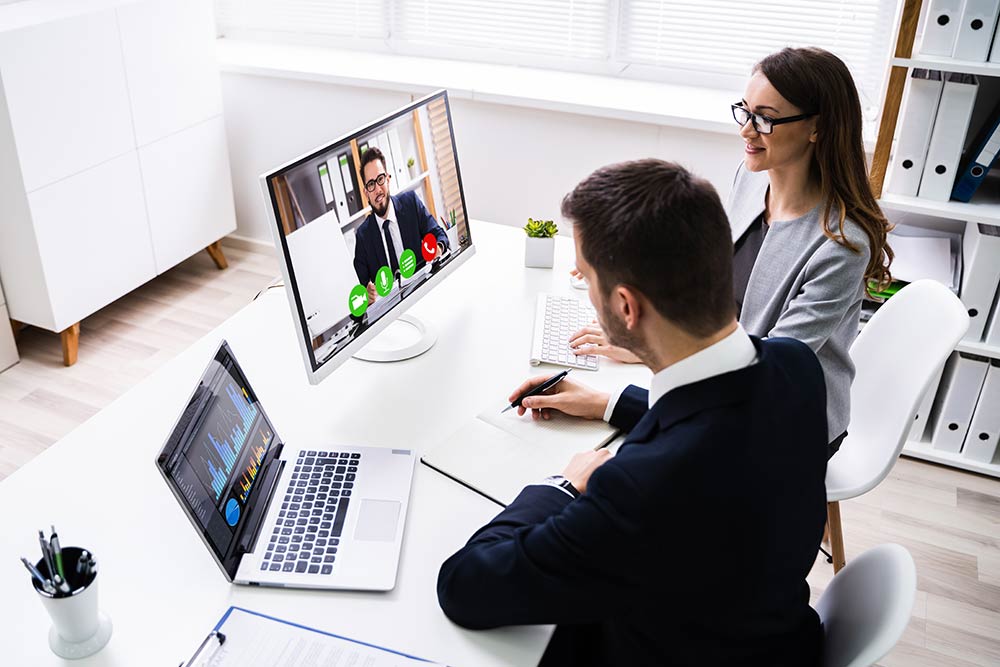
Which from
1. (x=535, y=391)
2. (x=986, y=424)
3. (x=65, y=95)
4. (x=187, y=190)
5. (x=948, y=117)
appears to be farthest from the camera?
(x=187, y=190)

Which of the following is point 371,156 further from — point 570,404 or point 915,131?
point 915,131

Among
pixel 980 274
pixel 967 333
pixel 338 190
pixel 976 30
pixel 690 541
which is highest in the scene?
pixel 976 30

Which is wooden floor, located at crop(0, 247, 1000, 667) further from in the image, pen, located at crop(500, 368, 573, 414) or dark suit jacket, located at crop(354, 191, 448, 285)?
dark suit jacket, located at crop(354, 191, 448, 285)

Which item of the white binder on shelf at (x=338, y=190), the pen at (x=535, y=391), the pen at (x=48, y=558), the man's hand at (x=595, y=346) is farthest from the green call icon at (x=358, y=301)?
the pen at (x=48, y=558)

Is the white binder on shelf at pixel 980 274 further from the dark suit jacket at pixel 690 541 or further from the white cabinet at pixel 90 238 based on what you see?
the white cabinet at pixel 90 238

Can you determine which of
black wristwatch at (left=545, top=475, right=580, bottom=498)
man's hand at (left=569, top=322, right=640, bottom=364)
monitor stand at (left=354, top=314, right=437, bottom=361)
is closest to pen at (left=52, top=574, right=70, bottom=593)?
black wristwatch at (left=545, top=475, right=580, bottom=498)

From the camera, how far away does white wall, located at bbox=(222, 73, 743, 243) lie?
3166 millimetres

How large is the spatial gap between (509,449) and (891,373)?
96 cm

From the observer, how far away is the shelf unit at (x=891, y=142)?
2.33m

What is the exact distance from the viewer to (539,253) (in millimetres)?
2285

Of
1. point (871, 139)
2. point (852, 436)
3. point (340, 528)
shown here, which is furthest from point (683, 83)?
point (340, 528)

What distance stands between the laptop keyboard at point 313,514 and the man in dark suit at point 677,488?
0.73 ft

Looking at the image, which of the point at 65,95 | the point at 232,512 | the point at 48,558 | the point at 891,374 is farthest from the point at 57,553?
the point at 65,95

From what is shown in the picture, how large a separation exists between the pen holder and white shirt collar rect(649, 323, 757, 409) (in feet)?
2.66
